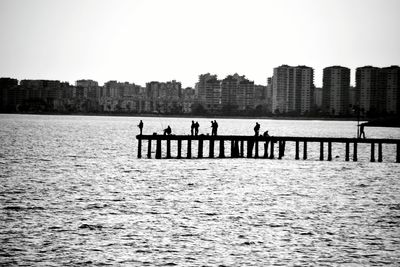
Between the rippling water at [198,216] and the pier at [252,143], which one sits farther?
the pier at [252,143]

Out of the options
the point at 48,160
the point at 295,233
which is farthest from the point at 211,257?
the point at 48,160

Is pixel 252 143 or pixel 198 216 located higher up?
pixel 252 143

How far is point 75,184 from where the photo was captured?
42.4m

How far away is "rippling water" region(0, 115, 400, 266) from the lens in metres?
22.5

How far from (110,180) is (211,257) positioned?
2381 centimetres

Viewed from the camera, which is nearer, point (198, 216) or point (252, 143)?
point (198, 216)

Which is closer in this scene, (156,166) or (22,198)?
(22,198)

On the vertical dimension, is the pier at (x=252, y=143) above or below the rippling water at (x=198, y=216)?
above

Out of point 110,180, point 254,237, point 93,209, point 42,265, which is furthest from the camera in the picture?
point 110,180

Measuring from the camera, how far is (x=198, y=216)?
30.0 meters

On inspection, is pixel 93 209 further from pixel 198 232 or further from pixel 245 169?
pixel 245 169

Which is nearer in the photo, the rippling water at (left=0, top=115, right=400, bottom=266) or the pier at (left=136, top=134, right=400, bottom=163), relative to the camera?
the rippling water at (left=0, top=115, right=400, bottom=266)

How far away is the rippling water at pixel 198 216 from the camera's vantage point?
73.8 feet

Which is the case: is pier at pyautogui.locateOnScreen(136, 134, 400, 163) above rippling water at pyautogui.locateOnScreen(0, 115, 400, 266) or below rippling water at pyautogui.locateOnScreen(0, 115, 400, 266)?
above
